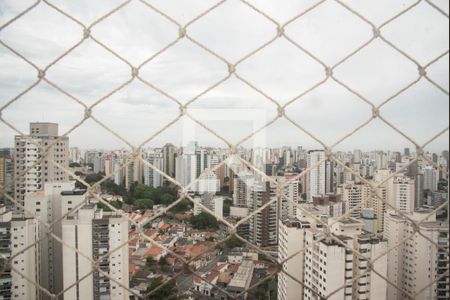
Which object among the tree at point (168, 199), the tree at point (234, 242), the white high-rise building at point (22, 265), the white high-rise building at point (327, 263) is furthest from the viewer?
the white high-rise building at point (327, 263)

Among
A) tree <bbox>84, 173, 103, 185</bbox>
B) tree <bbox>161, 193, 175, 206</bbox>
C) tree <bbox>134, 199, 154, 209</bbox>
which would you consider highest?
tree <bbox>84, 173, 103, 185</bbox>

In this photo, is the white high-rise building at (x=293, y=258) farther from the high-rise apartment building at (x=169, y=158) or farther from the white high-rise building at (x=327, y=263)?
the high-rise apartment building at (x=169, y=158)

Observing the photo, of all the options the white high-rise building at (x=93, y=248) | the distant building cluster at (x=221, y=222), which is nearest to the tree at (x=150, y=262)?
the distant building cluster at (x=221, y=222)

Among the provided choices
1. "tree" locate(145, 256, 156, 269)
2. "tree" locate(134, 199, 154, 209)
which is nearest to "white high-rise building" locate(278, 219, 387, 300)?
"tree" locate(145, 256, 156, 269)

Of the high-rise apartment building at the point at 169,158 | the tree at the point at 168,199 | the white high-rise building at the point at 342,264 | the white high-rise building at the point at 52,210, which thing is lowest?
the white high-rise building at the point at 342,264

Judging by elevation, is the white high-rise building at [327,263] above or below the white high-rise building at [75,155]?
below

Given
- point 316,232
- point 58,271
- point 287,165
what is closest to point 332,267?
point 316,232

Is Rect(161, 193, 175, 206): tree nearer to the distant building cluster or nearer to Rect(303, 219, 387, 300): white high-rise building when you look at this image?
the distant building cluster

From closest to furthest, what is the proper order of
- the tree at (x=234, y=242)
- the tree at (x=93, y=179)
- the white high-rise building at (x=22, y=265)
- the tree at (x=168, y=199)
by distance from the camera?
the tree at (x=93, y=179)
the tree at (x=234, y=242)
the tree at (x=168, y=199)
the white high-rise building at (x=22, y=265)
